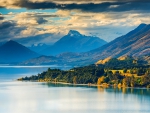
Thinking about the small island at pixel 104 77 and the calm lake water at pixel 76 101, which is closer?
the calm lake water at pixel 76 101

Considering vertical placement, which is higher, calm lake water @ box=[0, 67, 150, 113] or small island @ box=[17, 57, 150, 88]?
small island @ box=[17, 57, 150, 88]

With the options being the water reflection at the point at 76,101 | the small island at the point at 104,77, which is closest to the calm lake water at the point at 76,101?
the water reflection at the point at 76,101

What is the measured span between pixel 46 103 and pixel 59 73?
2516 inches

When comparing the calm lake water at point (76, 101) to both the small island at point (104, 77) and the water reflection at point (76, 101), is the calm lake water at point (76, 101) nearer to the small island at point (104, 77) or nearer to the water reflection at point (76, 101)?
the water reflection at point (76, 101)

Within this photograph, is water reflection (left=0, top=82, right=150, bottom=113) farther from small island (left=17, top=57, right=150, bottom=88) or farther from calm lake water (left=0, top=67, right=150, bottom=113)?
small island (left=17, top=57, right=150, bottom=88)

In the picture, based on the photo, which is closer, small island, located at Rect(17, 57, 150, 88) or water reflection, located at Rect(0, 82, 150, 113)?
water reflection, located at Rect(0, 82, 150, 113)

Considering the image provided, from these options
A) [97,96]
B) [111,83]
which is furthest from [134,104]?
[111,83]

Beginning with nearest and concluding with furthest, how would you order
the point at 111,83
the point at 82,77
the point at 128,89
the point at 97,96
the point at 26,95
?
the point at 97,96 < the point at 26,95 < the point at 128,89 < the point at 111,83 < the point at 82,77

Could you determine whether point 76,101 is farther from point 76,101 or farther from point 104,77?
point 104,77

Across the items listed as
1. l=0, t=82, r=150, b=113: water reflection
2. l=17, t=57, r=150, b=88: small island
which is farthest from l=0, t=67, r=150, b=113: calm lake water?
l=17, t=57, r=150, b=88: small island

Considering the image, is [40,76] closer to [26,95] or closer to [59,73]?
[59,73]

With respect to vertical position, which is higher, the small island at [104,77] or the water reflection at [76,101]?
the small island at [104,77]

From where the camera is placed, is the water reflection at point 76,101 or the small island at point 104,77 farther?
the small island at point 104,77

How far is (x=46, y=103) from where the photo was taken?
86688mm
